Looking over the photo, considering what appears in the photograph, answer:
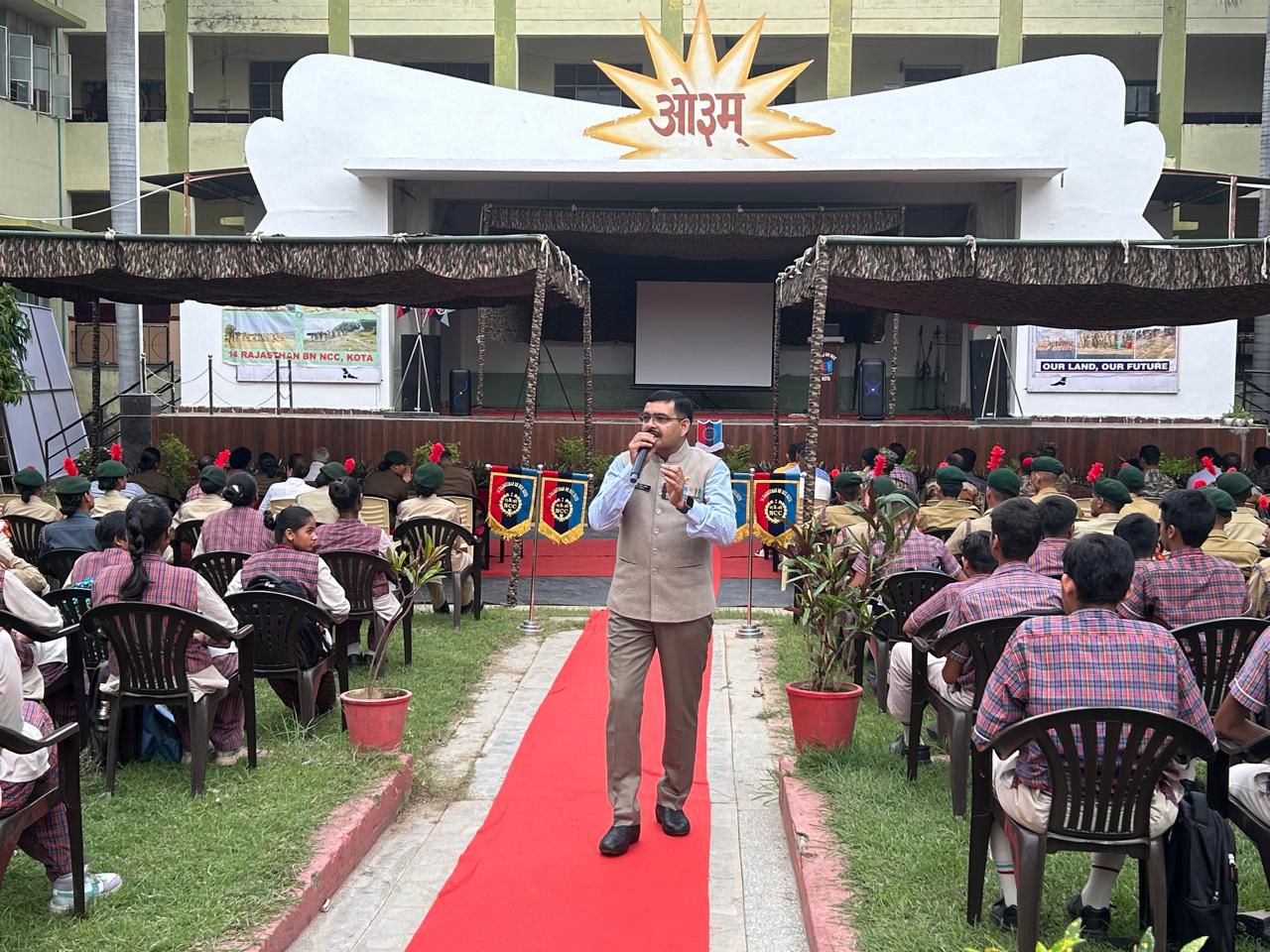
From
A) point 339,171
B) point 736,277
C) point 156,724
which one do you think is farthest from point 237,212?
point 156,724

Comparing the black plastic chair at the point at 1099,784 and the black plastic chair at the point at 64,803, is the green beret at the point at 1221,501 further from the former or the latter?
the black plastic chair at the point at 64,803

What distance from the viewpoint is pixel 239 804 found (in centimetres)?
456

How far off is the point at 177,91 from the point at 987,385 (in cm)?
1596

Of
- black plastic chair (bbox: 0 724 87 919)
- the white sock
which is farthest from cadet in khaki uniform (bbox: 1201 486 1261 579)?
black plastic chair (bbox: 0 724 87 919)

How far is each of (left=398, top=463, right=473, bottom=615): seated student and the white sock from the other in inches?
214

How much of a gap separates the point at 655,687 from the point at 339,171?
1304 centimetres

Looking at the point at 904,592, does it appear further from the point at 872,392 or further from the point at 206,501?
the point at 872,392

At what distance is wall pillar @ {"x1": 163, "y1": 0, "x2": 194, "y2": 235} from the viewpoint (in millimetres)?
22656

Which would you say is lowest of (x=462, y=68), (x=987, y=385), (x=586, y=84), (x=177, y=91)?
(x=987, y=385)

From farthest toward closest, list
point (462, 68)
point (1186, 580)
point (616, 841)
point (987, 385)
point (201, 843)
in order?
point (462, 68) < point (987, 385) < point (1186, 580) < point (616, 841) < point (201, 843)

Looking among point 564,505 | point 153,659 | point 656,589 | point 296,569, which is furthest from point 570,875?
point 564,505

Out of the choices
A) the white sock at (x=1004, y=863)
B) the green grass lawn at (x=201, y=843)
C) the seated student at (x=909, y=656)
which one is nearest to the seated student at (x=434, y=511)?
the green grass lawn at (x=201, y=843)

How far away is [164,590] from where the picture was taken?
4.66 m

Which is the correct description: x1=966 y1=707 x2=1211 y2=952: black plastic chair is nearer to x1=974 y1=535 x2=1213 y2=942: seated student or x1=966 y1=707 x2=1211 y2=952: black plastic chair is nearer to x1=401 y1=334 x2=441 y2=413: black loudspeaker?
x1=974 y1=535 x2=1213 y2=942: seated student
